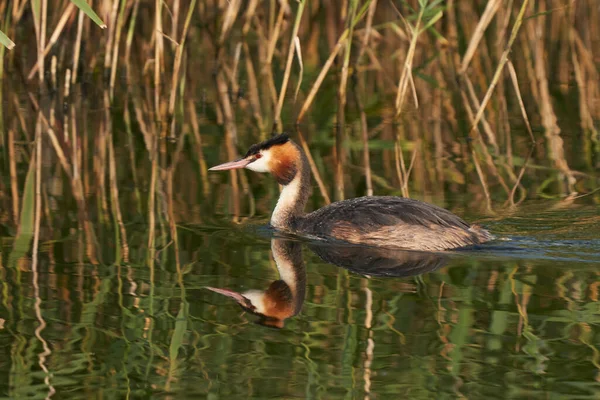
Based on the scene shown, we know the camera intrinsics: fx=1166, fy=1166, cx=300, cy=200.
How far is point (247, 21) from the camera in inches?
538

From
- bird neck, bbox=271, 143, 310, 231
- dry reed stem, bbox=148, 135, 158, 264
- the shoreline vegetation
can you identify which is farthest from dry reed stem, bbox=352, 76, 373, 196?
dry reed stem, bbox=148, 135, 158, 264

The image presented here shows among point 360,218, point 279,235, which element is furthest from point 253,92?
point 360,218

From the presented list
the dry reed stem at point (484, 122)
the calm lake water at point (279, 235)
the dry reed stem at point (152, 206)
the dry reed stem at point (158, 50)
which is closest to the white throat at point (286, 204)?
the calm lake water at point (279, 235)

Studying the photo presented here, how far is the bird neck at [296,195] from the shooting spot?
7254 mm

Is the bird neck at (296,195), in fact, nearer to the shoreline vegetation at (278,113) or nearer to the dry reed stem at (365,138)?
the shoreline vegetation at (278,113)

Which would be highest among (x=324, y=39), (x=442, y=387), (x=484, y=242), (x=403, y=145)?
(x=324, y=39)

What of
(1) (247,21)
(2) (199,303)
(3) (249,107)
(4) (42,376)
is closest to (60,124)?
(3) (249,107)

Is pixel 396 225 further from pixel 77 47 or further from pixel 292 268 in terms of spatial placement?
pixel 77 47

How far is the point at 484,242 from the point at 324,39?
8.09 m

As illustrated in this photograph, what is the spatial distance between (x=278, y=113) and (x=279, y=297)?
4476 millimetres

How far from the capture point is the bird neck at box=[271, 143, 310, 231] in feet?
23.8

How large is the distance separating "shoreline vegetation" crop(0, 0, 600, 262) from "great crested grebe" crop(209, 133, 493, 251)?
0.31 metres

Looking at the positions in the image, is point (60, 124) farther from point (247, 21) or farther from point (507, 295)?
point (507, 295)

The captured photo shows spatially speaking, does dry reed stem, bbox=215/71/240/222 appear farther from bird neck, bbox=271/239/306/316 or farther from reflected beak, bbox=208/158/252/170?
bird neck, bbox=271/239/306/316
